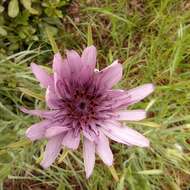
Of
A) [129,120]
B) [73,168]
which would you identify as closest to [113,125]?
[129,120]

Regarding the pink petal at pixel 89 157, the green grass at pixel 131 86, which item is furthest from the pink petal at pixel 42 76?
the green grass at pixel 131 86

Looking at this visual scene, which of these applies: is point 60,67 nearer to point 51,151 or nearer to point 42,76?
point 42,76

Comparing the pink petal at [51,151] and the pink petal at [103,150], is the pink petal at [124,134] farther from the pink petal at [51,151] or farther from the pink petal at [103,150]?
the pink petal at [51,151]

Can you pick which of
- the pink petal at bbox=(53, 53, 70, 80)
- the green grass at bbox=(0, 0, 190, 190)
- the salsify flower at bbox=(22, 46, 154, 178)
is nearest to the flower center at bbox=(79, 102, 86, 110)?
the salsify flower at bbox=(22, 46, 154, 178)

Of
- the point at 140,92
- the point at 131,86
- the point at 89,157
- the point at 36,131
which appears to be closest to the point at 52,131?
the point at 36,131

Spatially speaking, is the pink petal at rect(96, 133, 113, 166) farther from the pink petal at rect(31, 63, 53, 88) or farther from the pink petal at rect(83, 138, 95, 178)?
the pink petal at rect(31, 63, 53, 88)

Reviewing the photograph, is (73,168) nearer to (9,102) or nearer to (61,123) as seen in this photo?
(9,102)

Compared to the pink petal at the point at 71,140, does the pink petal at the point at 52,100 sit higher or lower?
higher

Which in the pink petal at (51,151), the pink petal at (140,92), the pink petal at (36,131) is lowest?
the pink petal at (51,151)
